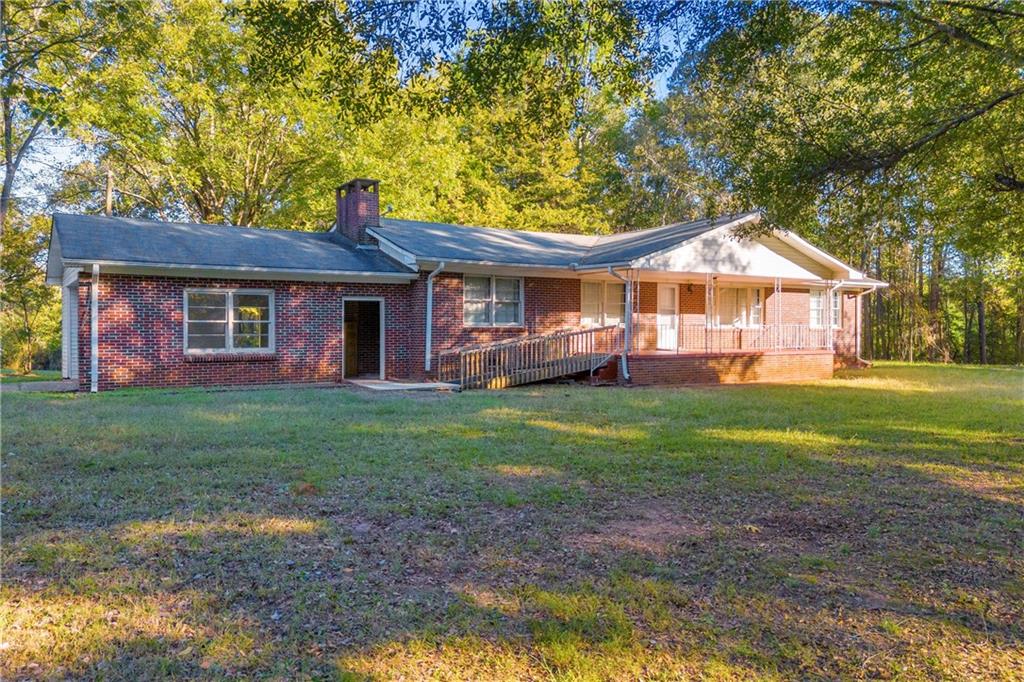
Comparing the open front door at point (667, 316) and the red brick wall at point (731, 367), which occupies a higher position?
the open front door at point (667, 316)

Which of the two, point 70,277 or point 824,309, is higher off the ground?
point 70,277

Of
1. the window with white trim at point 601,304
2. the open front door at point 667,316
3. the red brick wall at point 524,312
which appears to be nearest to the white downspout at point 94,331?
the red brick wall at point 524,312

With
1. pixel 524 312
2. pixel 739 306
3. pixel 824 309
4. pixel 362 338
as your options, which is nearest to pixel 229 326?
pixel 362 338

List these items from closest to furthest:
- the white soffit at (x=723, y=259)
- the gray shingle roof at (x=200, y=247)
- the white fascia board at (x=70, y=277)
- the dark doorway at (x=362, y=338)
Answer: the gray shingle roof at (x=200, y=247) < the white fascia board at (x=70, y=277) < the white soffit at (x=723, y=259) < the dark doorway at (x=362, y=338)

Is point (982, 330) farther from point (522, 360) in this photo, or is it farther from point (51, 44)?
point (51, 44)

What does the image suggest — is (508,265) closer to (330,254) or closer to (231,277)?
(330,254)

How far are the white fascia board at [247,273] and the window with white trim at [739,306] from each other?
10.1 meters

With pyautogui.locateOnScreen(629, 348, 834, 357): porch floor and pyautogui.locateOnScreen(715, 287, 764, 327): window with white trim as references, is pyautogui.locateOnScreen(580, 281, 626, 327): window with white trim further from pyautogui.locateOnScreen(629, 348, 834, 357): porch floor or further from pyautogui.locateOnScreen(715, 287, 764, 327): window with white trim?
pyautogui.locateOnScreen(715, 287, 764, 327): window with white trim

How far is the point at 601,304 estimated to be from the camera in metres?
19.3

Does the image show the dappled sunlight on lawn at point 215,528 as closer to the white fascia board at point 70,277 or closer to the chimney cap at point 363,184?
the white fascia board at point 70,277

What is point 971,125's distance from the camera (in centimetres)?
873

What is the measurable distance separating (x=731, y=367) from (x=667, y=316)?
3206 millimetres

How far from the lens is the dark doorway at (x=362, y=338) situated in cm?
1834

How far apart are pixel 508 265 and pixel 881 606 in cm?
1371
